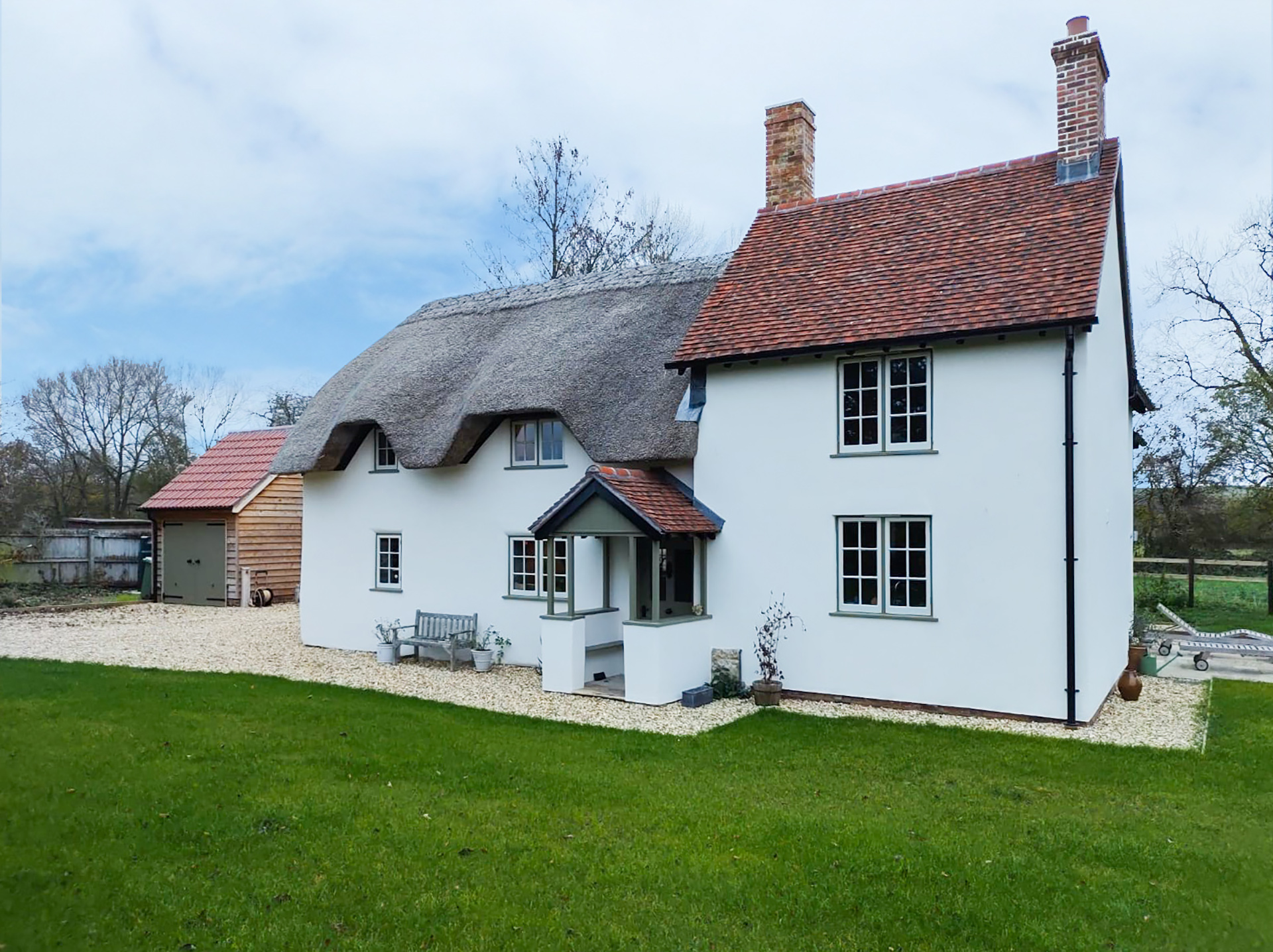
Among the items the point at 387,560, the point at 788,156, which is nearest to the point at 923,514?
the point at 788,156

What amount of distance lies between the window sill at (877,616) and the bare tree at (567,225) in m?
19.1

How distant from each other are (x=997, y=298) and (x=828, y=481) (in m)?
3.05

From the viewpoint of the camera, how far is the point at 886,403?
12062 millimetres

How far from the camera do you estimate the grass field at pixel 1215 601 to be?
22000 mm

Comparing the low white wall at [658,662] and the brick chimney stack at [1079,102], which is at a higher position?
the brick chimney stack at [1079,102]

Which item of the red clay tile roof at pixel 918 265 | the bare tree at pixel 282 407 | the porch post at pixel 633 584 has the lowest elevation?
the porch post at pixel 633 584

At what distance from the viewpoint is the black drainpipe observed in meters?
10.8

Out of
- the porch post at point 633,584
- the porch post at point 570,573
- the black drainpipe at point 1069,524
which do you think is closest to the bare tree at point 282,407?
the porch post at point 570,573

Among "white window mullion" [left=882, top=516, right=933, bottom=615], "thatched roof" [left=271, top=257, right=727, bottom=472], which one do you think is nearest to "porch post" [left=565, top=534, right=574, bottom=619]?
"thatched roof" [left=271, top=257, right=727, bottom=472]

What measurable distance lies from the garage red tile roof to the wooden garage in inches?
539

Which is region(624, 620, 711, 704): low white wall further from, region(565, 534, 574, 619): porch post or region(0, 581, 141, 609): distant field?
region(0, 581, 141, 609): distant field

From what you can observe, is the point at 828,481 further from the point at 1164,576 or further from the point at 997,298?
the point at 1164,576

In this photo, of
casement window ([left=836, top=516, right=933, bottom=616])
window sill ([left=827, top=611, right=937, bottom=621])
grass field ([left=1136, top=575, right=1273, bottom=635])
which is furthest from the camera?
grass field ([left=1136, top=575, right=1273, bottom=635])

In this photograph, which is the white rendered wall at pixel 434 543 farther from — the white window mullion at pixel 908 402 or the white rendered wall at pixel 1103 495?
the white rendered wall at pixel 1103 495
